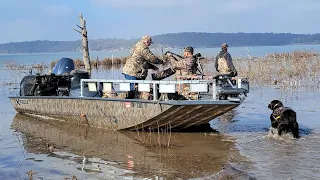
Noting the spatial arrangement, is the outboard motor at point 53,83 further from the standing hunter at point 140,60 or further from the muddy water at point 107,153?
the standing hunter at point 140,60

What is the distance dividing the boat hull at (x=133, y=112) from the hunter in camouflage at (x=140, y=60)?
76cm

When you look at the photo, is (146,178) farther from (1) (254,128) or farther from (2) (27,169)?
(1) (254,128)

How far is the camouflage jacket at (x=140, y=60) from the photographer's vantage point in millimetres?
9867

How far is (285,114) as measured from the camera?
355 inches

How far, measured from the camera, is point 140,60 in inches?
395

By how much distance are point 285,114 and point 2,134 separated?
648 centimetres

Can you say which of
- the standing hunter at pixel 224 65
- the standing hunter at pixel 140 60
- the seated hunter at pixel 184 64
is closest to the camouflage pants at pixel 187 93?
the seated hunter at pixel 184 64

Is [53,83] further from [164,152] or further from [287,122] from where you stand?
[287,122]

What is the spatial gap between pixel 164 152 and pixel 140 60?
2.60 meters

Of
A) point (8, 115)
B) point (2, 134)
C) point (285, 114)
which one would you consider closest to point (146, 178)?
point (285, 114)

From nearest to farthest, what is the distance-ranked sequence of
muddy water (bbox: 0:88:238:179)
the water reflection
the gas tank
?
1. muddy water (bbox: 0:88:238:179)
2. the water reflection
3. the gas tank

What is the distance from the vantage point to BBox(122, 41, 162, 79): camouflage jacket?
987 cm

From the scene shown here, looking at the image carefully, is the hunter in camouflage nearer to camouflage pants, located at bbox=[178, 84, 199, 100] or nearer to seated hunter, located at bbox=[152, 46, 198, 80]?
seated hunter, located at bbox=[152, 46, 198, 80]

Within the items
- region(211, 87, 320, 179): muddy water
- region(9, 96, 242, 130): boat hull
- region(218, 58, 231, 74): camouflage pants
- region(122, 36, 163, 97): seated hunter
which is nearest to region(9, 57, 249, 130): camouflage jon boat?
region(9, 96, 242, 130): boat hull
